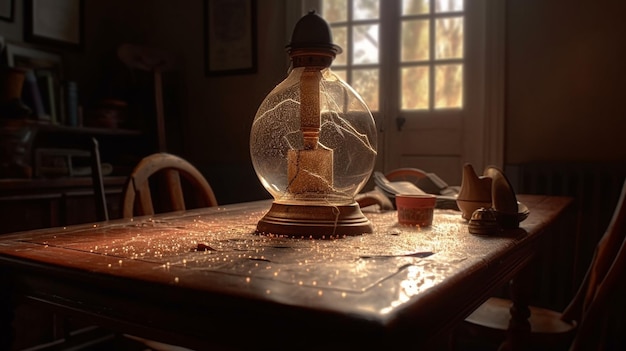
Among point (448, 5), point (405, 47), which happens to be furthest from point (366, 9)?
point (448, 5)

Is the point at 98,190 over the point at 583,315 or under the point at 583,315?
over

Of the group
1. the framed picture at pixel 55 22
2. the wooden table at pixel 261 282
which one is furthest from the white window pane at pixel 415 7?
the wooden table at pixel 261 282

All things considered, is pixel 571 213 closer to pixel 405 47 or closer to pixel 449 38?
pixel 449 38

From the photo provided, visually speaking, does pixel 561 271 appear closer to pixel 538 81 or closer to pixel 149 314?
pixel 538 81

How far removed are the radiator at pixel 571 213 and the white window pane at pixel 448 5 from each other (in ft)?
3.05

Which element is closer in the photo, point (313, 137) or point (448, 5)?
point (313, 137)

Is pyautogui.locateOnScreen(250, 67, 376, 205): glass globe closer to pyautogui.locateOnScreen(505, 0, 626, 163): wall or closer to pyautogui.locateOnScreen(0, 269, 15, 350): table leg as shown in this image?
pyautogui.locateOnScreen(0, 269, 15, 350): table leg

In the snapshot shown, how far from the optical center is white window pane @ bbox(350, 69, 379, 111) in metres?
3.04

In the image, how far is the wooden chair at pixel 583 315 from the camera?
1126 mm

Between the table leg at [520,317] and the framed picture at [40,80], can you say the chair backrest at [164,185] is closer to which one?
the table leg at [520,317]

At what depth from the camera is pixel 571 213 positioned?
8.29ft

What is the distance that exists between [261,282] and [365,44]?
2677mm

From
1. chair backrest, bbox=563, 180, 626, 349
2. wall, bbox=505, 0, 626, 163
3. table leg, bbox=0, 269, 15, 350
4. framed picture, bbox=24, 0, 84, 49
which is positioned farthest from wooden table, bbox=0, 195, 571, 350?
framed picture, bbox=24, 0, 84, 49

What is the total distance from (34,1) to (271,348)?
299 centimetres
